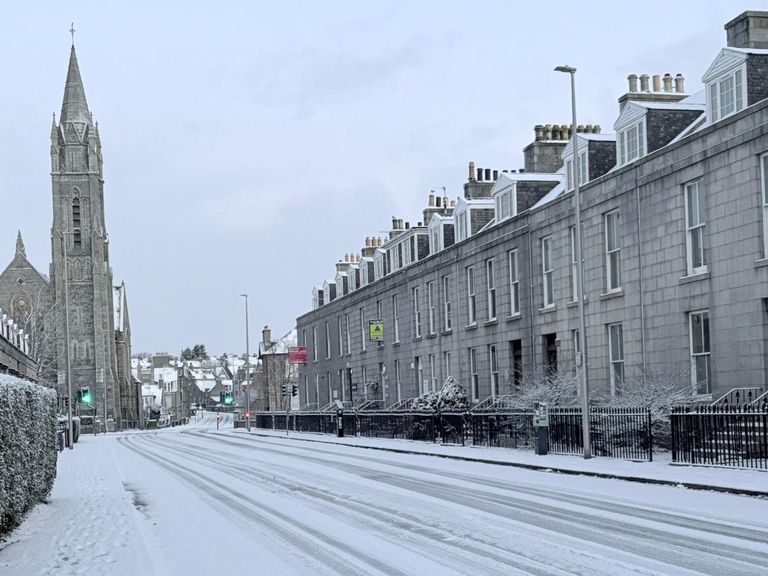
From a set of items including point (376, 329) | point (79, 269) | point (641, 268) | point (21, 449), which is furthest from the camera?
point (79, 269)

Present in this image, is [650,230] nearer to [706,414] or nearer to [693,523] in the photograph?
[706,414]

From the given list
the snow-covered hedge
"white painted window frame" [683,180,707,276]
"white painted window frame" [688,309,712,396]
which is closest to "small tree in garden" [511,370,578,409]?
"white painted window frame" [688,309,712,396]

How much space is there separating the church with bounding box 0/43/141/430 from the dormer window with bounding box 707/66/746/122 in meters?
86.8

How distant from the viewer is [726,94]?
81.6 ft

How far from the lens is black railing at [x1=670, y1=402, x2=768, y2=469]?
63.5 ft

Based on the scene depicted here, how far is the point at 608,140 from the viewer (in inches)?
1265

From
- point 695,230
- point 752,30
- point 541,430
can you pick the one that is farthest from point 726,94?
point 541,430

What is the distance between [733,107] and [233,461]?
16793 millimetres

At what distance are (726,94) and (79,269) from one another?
94.3 m

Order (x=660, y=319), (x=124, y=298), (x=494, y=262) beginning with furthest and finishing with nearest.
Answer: (x=124, y=298)
(x=494, y=262)
(x=660, y=319)

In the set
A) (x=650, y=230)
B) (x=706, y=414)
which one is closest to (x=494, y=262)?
(x=650, y=230)

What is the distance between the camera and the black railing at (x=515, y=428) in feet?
78.9

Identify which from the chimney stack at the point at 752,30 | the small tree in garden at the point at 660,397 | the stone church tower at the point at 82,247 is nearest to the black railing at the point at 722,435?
the small tree in garden at the point at 660,397

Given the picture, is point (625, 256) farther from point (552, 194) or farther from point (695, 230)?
point (552, 194)
